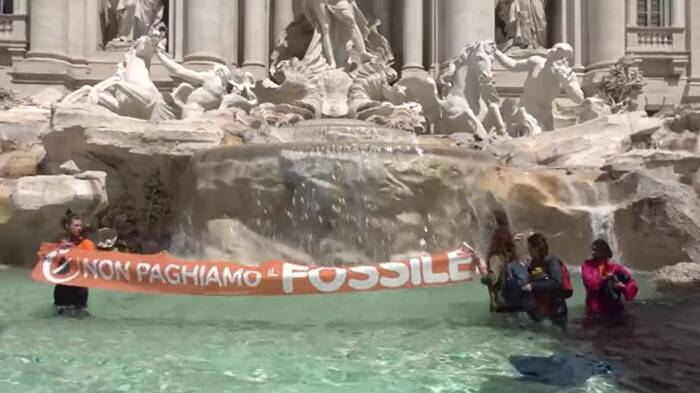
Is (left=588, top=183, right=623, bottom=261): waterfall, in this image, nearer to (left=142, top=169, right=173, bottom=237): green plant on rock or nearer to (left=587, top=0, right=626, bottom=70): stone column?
(left=142, top=169, right=173, bottom=237): green plant on rock

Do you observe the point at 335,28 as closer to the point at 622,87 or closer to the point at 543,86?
the point at 543,86

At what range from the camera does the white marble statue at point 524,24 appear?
17.7m

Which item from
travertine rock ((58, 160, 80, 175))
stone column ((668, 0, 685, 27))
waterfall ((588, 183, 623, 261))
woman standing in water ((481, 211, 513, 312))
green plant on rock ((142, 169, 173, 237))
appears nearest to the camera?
woman standing in water ((481, 211, 513, 312))

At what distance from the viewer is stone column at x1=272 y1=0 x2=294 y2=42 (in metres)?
18.2

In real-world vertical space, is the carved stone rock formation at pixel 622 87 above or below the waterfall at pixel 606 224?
above

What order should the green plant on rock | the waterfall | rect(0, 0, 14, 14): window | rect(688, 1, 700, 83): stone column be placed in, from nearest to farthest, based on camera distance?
1. the waterfall
2. the green plant on rock
3. rect(0, 0, 14, 14): window
4. rect(688, 1, 700, 83): stone column

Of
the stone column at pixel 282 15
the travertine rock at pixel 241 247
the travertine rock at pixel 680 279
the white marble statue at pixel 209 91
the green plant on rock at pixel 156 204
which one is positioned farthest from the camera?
the stone column at pixel 282 15

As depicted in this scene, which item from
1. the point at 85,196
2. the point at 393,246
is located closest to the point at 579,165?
the point at 393,246

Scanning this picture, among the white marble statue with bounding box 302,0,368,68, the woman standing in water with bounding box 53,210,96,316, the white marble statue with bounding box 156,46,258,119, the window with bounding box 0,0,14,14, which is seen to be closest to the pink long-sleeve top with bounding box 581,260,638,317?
the woman standing in water with bounding box 53,210,96,316

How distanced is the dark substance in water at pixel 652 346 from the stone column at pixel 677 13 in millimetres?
12973

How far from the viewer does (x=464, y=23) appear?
54.6ft

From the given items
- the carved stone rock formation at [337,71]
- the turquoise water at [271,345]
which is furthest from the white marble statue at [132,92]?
the turquoise water at [271,345]

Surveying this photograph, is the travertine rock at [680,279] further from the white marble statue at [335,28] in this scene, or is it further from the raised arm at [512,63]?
the white marble statue at [335,28]

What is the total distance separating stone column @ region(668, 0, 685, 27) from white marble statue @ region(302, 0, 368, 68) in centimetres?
762
